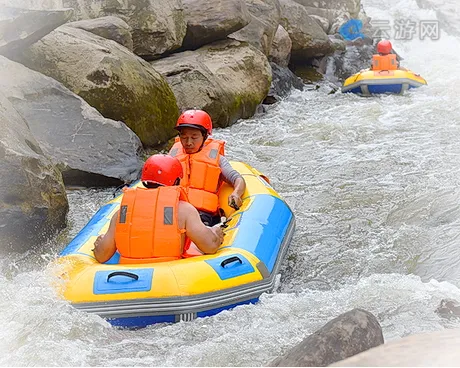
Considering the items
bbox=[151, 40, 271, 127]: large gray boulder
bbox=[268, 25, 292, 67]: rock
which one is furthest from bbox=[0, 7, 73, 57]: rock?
bbox=[268, 25, 292, 67]: rock

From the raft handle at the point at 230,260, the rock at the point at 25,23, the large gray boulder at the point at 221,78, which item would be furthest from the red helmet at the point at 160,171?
the large gray boulder at the point at 221,78

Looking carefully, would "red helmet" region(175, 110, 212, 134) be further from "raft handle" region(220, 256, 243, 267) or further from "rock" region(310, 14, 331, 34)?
"rock" region(310, 14, 331, 34)

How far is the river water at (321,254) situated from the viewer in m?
3.67

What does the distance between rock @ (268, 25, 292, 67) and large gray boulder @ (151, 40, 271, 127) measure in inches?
77.0

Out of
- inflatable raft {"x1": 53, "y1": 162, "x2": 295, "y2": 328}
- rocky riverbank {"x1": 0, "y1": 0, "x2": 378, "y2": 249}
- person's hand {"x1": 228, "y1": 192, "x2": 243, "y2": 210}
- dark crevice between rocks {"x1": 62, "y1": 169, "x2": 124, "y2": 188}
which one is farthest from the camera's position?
dark crevice between rocks {"x1": 62, "y1": 169, "x2": 124, "y2": 188}

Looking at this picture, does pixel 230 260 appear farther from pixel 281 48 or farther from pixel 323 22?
pixel 323 22

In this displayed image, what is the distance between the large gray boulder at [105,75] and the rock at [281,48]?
5296 millimetres

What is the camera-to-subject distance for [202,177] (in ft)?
17.4

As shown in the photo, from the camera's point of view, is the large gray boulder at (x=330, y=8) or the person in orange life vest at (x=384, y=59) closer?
the person in orange life vest at (x=384, y=59)

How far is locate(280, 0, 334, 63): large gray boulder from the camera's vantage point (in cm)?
1409

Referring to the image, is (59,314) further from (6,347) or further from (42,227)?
Result: (42,227)

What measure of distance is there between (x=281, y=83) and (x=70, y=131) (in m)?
6.61

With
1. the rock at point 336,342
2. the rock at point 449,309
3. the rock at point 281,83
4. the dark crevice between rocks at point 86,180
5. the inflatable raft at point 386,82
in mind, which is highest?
the rock at point 336,342

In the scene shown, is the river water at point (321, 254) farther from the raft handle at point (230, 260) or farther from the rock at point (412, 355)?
the rock at point (412, 355)
